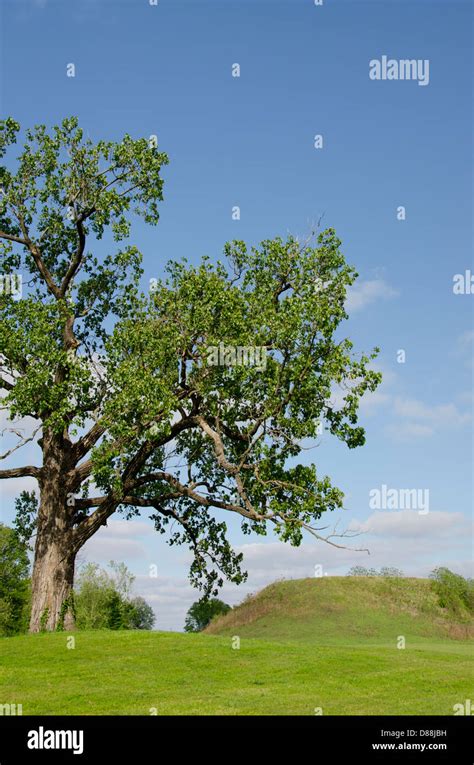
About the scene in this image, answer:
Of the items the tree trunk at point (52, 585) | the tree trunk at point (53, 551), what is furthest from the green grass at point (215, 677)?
the tree trunk at point (53, 551)

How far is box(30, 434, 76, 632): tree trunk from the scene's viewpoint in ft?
106

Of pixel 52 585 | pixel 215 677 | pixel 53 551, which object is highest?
pixel 53 551

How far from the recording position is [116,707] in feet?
63.5

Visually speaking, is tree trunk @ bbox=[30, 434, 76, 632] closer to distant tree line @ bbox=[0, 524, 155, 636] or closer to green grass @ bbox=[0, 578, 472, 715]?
green grass @ bbox=[0, 578, 472, 715]

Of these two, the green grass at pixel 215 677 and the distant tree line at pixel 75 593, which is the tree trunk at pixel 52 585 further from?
the distant tree line at pixel 75 593

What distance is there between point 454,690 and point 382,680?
2.19 meters

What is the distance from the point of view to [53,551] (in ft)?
108

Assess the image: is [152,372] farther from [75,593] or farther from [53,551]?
[75,593]

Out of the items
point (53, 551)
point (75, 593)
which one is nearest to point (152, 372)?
point (53, 551)
